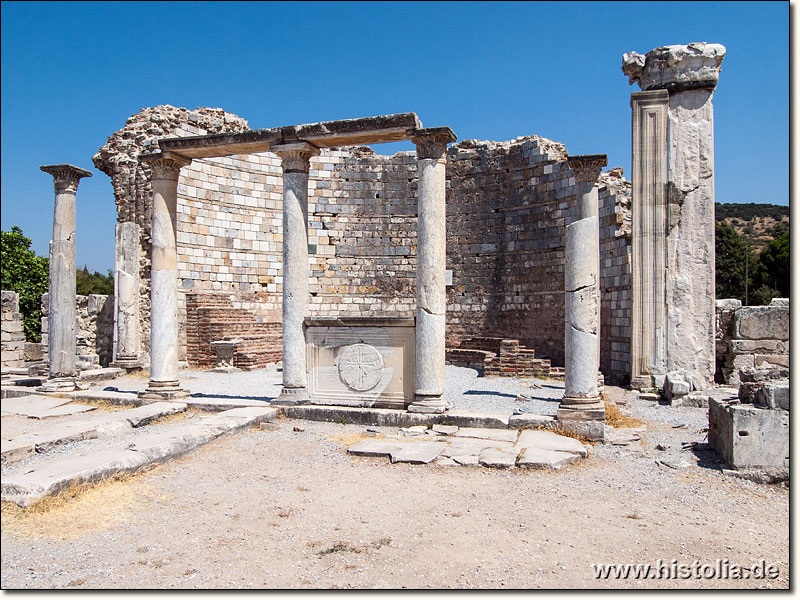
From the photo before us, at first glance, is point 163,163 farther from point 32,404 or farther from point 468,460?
point 468,460

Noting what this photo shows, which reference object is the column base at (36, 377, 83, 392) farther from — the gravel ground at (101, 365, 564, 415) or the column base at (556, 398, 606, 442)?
the column base at (556, 398, 606, 442)

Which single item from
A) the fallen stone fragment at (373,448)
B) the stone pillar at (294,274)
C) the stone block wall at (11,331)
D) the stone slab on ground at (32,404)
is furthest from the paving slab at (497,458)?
the stone block wall at (11,331)

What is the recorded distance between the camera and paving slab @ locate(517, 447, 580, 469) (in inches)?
266

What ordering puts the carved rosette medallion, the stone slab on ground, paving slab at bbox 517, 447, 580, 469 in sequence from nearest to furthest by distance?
paving slab at bbox 517, 447, 580, 469, the carved rosette medallion, the stone slab on ground

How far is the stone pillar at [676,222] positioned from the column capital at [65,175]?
11.6m

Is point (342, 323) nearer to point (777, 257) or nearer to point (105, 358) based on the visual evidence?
point (105, 358)

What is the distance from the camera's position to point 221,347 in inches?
652

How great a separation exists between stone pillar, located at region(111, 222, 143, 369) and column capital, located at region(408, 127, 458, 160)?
10480mm

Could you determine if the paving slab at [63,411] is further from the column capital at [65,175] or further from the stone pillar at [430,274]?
the stone pillar at [430,274]

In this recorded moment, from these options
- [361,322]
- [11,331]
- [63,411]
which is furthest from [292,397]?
[11,331]

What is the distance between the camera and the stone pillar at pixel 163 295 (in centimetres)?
1062

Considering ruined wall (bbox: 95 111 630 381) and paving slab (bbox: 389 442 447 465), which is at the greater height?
ruined wall (bbox: 95 111 630 381)

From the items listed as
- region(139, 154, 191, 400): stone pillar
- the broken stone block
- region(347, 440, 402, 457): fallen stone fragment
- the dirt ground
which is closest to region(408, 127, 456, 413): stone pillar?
region(347, 440, 402, 457): fallen stone fragment

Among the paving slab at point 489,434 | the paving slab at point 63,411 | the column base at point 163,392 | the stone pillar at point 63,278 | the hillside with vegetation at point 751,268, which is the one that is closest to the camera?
the paving slab at point 489,434
